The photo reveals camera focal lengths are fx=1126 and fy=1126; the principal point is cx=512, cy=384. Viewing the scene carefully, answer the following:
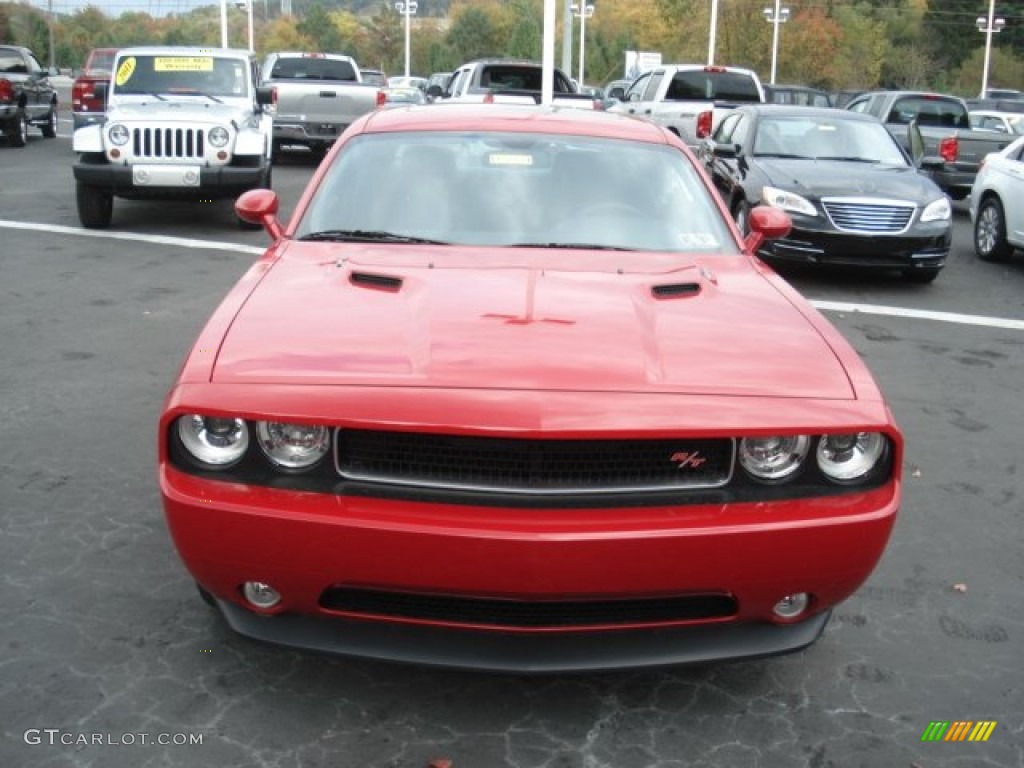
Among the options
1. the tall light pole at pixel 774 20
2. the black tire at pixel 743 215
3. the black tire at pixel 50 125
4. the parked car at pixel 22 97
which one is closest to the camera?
the black tire at pixel 743 215

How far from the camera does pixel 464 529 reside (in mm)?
2654

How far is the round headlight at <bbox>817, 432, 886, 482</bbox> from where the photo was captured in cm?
290

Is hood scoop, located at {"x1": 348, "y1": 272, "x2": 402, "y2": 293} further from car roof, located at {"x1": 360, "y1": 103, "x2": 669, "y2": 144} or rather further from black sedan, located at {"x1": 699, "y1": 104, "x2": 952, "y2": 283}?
black sedan, located at {"x1": 699, "y1": 104, "x2": 952, "y2": 283}

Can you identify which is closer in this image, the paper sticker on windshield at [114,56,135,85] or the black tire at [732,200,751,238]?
the black tire at [732,200,751,238]

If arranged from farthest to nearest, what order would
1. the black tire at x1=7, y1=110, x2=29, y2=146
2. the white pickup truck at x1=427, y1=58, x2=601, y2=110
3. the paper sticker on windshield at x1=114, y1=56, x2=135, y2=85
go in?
the black tire at x1=7, y1=110, x2=29, y2=146
the white pickup truck at x1=427, y1=58, x2=601, y2=110
the paper sticker on windshield at x1=114, y1=56, x2=135, y2=85

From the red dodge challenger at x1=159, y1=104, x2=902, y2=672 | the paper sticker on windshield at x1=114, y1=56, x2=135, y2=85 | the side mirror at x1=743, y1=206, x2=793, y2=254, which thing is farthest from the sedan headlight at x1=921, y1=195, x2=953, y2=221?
the paper sticker on windshield at x1=114, y1=56, x2=135, y2=85

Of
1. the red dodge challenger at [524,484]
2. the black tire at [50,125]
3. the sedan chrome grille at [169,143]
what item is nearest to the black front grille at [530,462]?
the red dodge challenger at [524,484]

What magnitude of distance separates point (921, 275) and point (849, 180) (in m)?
1.10

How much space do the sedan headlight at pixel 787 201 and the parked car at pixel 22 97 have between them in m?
15.0

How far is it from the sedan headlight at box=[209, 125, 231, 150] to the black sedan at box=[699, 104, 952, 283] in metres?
5.10

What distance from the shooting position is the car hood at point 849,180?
9.80 metres

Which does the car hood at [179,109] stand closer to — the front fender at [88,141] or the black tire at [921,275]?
the front fender at [88,141]

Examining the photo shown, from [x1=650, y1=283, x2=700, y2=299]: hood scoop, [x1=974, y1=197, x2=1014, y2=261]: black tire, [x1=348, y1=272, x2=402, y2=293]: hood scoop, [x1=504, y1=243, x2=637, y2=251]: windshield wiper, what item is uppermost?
[x1=504, y1=243, x2=637, y2=251]: windshield wiper

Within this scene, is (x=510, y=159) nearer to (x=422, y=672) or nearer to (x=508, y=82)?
(x=422, y=672)
